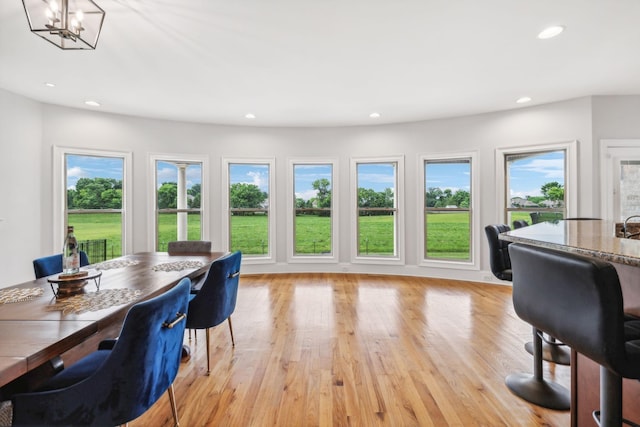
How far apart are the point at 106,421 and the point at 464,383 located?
2.13 metres

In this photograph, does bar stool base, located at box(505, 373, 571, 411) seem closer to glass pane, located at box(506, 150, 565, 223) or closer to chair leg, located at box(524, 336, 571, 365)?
chair leg, located at box(524, 336, 571, 365)

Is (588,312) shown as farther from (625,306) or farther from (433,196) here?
(433,196)

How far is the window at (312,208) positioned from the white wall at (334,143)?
23cm

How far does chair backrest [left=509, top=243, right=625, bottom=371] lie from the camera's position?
90 centimetres

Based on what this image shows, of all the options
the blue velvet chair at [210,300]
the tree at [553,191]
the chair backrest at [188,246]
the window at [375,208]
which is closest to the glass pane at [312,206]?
the window at [375,208]

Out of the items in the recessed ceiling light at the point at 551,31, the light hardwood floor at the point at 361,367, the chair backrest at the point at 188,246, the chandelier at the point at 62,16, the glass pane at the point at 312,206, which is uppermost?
the recessed ceiling light at the point at 551,31

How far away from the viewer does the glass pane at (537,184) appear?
462 cm

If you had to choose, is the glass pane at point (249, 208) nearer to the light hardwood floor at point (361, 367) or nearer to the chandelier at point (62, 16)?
the light hardwood floor at point (361, 367)

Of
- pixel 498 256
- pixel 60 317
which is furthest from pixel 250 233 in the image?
pixel 60 317

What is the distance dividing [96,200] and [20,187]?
0.91 metres

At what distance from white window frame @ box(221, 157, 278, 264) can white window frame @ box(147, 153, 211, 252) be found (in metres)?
0.29

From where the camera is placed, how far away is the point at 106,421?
112 centimetres

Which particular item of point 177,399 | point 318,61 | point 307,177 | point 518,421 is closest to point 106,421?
point 177,399

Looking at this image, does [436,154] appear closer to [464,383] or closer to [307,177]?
[307,177]
